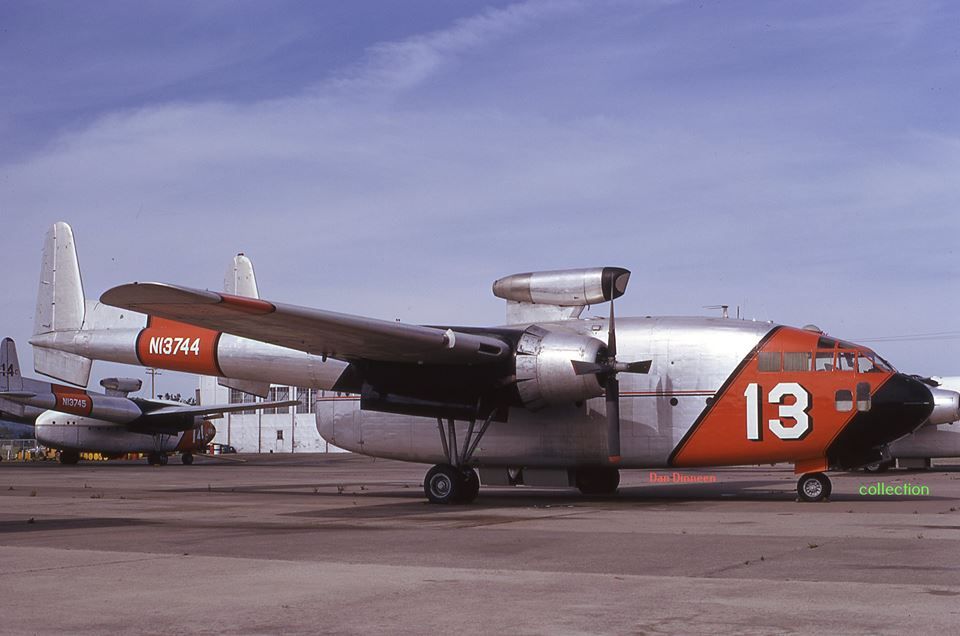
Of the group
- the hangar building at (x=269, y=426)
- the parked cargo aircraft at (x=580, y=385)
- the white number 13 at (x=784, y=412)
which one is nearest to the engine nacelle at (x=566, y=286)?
the parked cargo aircraft at (x=580, y=385)

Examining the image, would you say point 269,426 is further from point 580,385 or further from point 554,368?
point 580,385

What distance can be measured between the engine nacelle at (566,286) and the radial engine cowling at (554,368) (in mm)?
2250

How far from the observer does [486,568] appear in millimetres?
10398

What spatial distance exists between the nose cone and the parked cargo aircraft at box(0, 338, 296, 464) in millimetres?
38692

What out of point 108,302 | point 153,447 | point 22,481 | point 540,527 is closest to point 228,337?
point 108,302

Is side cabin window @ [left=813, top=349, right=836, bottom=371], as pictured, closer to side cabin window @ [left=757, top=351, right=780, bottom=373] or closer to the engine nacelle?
side cabin window @ [left=757, top=351, right=780, bottom=373]

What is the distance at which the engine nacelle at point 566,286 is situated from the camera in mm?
21766

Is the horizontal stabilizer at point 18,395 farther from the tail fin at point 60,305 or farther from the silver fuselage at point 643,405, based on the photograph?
the silver fuselage at point 643,405

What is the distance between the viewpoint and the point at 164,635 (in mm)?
6957

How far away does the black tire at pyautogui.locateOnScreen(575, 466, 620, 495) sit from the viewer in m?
23.0

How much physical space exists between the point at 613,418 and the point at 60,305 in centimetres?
1454

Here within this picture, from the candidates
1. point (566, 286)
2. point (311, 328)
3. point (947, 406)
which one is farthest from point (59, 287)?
point (947, 406)

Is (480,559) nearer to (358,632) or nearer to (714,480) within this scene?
(358,632)

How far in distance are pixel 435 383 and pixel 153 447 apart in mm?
41530
